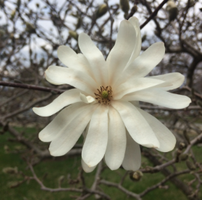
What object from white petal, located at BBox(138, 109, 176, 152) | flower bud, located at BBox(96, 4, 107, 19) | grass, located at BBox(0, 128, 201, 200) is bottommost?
grass, located at BBox(0, 128, 201, 200)

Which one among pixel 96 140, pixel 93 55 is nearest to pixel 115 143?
pixel 96 140

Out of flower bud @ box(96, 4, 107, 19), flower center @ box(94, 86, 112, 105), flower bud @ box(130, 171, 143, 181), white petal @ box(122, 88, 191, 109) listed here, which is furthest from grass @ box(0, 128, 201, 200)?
white petal @ box(122, 88, 191, 109)

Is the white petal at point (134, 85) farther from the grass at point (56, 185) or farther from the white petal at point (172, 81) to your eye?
the grass at point (56, 185)

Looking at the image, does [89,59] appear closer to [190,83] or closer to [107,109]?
[107,109]

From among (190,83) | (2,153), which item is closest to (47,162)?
(2,153)

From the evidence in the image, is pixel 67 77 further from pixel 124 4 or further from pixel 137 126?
pixel 124 4

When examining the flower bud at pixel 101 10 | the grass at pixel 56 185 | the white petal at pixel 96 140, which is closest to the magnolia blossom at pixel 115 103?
the white petal at pixel 96 140

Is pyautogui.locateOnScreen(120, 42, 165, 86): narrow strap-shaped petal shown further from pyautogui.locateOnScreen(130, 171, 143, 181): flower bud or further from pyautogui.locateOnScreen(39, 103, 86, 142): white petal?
pyautogui.locateOnScreen(130, 171, 143, 181): flower bud
